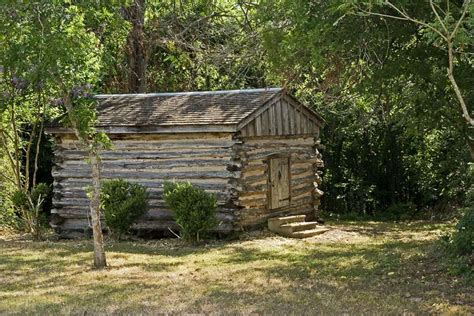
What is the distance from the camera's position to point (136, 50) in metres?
24.5

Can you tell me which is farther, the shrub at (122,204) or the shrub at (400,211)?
the shrub at (400,211)

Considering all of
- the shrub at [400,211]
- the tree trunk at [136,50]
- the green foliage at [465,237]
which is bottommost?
the shrub at [400,211]

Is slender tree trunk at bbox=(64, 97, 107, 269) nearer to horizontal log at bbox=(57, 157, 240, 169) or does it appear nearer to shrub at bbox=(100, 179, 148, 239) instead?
shrub at bbox=(100, 179, 148, 239)

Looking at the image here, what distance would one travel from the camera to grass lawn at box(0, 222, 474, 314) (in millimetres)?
9594

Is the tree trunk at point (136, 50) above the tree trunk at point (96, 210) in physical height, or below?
above

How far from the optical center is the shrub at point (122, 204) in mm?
16828

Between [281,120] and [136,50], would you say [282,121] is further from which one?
[136,50]

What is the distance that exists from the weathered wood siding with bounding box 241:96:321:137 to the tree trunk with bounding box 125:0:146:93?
267 inches

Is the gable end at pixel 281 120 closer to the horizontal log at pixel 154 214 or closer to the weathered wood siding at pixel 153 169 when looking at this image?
the weathered wood siding at pixel 153 169

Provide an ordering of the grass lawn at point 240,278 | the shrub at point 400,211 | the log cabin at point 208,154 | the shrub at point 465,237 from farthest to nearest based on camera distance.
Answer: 1. the shrub at point 400,211
2. the log cabin at point 208,154
3. the shrub at point 465,237
4. the grass lawn at point 240,278

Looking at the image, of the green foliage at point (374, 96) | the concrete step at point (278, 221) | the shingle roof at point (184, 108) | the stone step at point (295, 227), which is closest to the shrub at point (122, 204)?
the shingle roof at point (184, 108)

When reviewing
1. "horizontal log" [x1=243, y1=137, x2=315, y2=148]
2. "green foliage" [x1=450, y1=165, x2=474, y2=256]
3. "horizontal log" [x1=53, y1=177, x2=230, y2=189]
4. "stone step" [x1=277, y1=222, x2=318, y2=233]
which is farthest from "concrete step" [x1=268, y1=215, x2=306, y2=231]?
"green foliage" [x1=450, y1=165, x2=474, y2=256]

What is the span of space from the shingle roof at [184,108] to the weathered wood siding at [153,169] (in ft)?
1.38

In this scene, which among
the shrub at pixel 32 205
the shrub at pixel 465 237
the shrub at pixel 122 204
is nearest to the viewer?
the shrub at pixel 465 237
